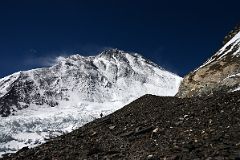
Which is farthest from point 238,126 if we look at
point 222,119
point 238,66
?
point 238,66

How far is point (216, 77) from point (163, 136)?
21.7 meters

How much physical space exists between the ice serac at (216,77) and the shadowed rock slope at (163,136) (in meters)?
10.6

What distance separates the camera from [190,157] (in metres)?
13.8

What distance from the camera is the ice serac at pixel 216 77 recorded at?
33.4 m

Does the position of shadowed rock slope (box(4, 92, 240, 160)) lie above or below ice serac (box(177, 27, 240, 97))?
below

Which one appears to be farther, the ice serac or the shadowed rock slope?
the ice serac

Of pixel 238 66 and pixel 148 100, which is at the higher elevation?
pixel 238 66

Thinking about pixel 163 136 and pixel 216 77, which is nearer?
pixel 163 136

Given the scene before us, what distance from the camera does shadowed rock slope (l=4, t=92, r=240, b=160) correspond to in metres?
14.6

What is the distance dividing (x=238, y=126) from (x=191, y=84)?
25054mm

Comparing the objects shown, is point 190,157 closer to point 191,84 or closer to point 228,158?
point 228,158

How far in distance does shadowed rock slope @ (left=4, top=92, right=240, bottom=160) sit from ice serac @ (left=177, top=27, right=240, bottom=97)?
10624mm

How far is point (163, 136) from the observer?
17.0 metres

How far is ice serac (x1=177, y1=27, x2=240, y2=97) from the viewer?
3344cm
